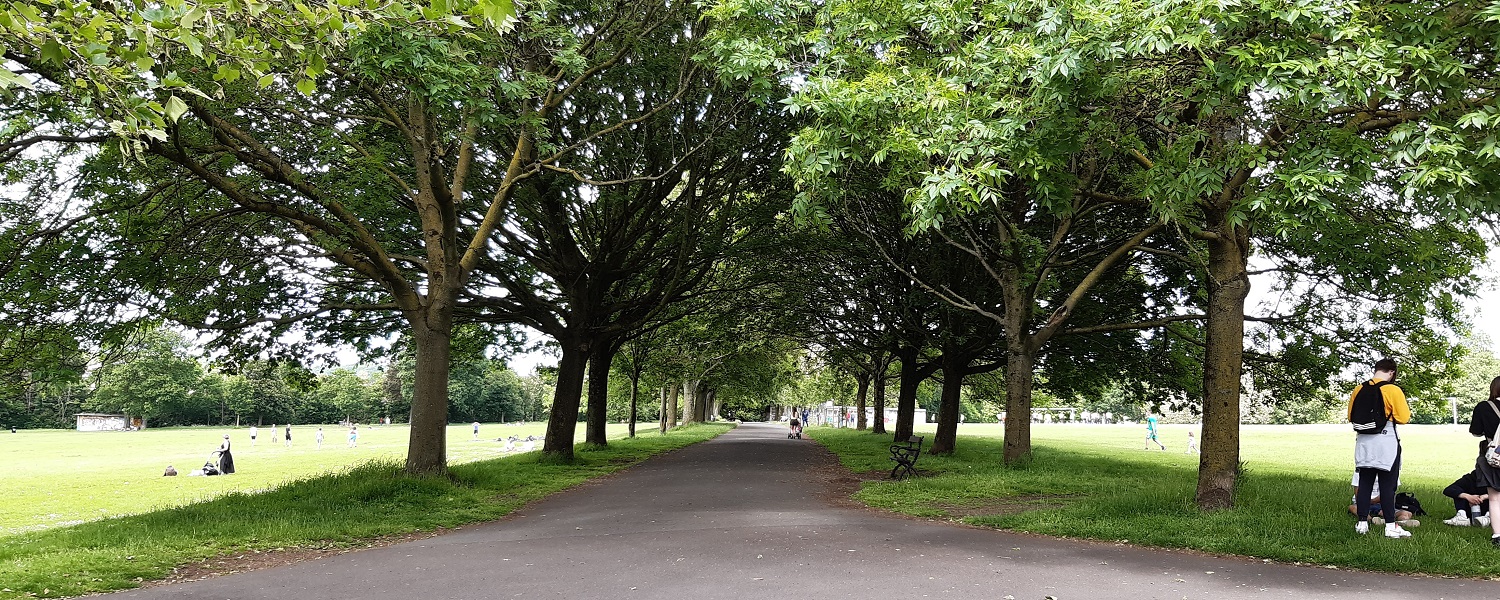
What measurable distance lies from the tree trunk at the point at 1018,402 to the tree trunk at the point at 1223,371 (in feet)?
18.0

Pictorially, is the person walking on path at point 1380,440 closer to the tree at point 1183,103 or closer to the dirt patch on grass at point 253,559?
the tree at point 1183,103

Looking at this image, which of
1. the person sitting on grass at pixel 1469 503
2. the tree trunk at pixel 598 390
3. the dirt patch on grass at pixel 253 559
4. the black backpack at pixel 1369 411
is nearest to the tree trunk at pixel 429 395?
the dirt patch on grass at pixel 253 559

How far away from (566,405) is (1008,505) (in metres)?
11.6

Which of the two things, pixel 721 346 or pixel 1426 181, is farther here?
pixel 721 346

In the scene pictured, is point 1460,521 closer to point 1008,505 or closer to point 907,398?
point 1008,505

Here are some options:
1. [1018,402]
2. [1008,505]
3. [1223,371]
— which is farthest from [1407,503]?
[1018,402]

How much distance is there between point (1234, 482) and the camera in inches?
359

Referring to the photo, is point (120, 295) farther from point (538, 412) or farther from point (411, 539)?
point (538, 412)

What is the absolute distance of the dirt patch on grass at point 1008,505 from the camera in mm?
10234

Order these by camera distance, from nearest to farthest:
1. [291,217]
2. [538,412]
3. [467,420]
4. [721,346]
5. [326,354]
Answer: [291,217] → [326,354] → [721,346] → [467,420] → [538,412]

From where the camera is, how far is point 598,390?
23.5m

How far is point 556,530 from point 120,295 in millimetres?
7817

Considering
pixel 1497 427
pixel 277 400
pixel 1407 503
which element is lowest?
pixel 277 400

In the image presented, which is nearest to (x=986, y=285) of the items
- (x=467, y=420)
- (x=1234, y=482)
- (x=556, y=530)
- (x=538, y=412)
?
(x=1234, y=482)
